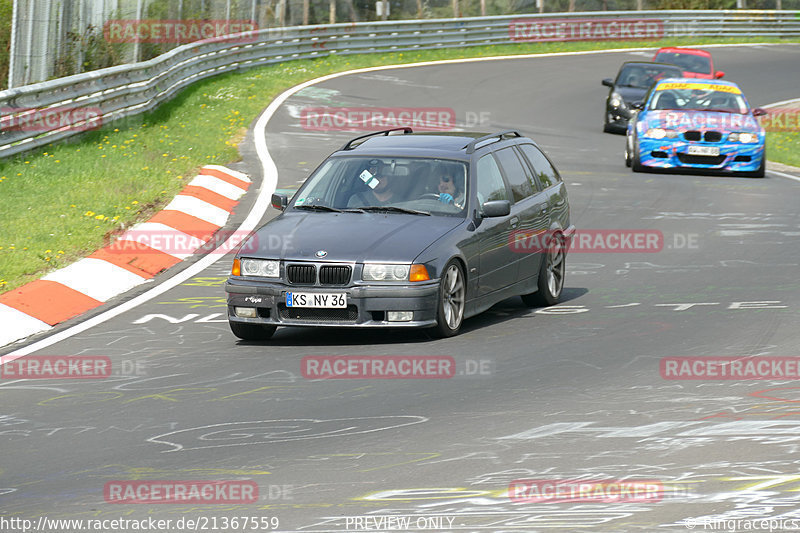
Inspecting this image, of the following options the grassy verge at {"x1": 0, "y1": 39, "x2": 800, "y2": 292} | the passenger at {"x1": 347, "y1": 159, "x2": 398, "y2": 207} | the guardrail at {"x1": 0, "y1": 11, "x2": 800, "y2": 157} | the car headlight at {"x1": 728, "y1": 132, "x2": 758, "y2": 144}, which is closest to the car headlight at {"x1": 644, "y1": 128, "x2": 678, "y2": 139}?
the car headlight at {"x1": 728, "y1": 132, "x2": 758, "y2": 144}

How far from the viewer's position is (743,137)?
69.8ft

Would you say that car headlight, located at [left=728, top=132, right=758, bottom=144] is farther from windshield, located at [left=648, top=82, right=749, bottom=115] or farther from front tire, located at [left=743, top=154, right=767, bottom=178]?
windshield, located at [left=648, top=82, right=749, bottom=115]

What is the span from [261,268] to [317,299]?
1.76 ft

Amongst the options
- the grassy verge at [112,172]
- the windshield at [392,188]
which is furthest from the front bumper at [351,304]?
the grassy verge at [112,172]

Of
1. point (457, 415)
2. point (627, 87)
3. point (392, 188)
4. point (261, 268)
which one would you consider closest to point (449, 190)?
point (392, 188)

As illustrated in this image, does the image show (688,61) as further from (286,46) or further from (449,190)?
(449,190)

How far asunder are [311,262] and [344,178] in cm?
138

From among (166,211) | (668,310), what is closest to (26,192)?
(166,211)

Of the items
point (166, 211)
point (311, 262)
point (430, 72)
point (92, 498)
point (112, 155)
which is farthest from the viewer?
point (430, 72)

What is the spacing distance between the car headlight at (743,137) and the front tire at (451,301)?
1205cm

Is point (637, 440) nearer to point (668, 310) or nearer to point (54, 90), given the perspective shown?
point (668, 310)

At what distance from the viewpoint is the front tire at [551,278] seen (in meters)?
11.9

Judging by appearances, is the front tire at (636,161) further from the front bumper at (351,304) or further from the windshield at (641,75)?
the front bumper at (351,304)

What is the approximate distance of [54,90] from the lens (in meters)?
19.3
